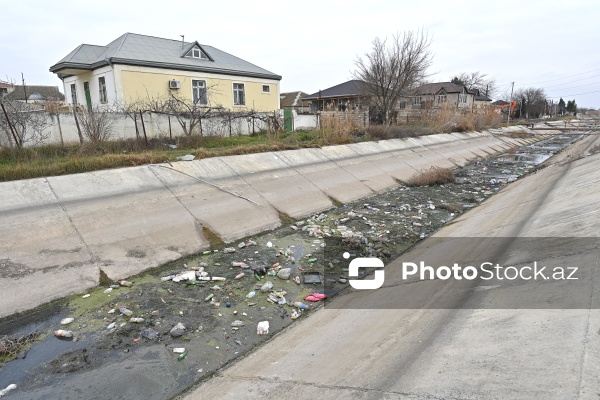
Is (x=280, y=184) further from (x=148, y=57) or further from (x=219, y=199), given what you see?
A: (x=148, y=57)

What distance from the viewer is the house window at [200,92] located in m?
20.7

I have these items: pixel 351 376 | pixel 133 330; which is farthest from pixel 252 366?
pixel 133 330

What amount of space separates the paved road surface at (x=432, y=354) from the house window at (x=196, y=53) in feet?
Answer: 67.8

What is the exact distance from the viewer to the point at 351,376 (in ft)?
9.60

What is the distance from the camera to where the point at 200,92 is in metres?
20.9

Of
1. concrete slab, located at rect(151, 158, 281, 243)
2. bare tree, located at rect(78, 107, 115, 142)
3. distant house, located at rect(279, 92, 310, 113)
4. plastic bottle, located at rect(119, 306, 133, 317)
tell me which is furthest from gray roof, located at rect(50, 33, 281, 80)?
distant house, located at rect(279, 92, 310, 113)

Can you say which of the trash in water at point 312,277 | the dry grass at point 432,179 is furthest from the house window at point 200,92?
the trash in water at point 312,277

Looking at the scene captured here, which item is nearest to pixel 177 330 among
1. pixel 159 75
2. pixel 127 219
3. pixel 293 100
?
pixel 127 219

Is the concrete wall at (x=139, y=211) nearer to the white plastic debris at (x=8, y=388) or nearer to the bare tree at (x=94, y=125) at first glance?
the white plastic debris at (x=8, y=388)

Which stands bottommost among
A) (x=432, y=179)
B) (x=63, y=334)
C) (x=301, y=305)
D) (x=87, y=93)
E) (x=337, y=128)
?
(x=301, y=305)

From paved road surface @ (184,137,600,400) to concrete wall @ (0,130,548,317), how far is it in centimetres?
305

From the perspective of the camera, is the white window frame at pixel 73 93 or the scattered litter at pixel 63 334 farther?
Result: the white window frame at pixel 73 93

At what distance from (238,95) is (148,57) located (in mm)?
5718

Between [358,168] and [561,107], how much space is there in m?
103
